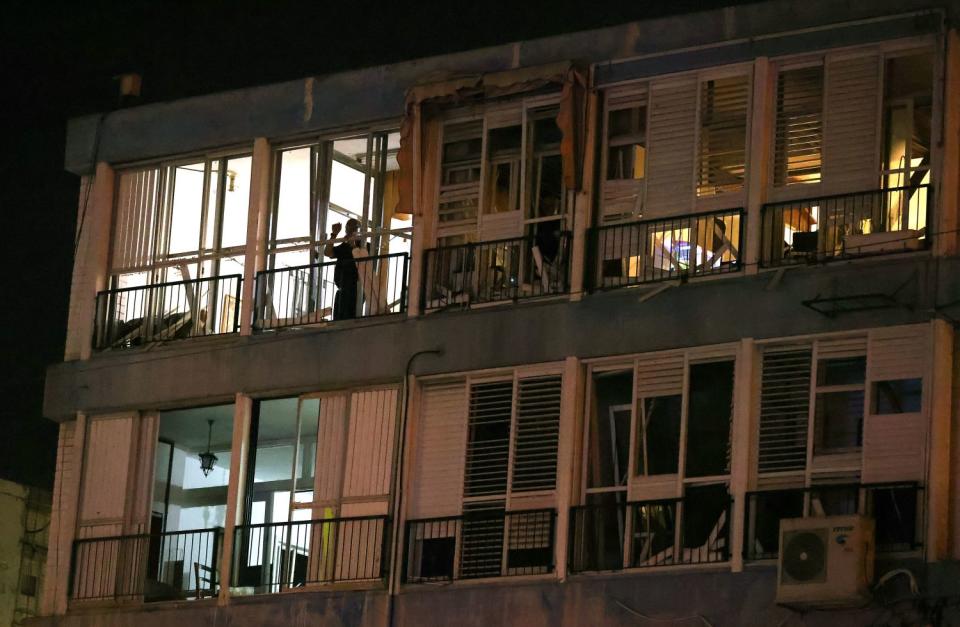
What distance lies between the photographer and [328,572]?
91.9ft

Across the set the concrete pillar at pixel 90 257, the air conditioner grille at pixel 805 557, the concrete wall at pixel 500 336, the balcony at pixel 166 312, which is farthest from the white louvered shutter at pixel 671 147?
the concrete pillar at pixel 90 257

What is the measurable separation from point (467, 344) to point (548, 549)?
2912 mm

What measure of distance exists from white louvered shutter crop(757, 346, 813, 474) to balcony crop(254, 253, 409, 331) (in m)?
5.32

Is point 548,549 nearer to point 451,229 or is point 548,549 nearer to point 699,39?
point 451,229

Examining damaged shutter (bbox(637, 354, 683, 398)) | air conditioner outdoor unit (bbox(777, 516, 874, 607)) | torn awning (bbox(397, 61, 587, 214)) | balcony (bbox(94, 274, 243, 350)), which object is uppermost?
torn awning (bbox(397, 61, 587, 214))

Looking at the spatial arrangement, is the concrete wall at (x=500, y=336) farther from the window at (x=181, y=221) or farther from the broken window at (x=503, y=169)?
the broken window at (x=503, y=169)

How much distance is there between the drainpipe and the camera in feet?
89.1

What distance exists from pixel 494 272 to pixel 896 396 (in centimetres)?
580

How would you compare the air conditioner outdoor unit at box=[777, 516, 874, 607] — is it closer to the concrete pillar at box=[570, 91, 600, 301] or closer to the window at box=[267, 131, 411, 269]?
the concrete pillar at box=[570, 91, 600, 301]

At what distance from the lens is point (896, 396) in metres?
24.8

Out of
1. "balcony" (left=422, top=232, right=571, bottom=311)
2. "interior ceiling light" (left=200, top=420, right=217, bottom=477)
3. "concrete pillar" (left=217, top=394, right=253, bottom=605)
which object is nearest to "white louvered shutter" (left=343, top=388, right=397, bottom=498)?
"balcony" (left=422, top=232, right=571, bottom=311)

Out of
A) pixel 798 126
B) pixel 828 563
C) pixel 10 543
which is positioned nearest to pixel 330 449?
pixel 798 126

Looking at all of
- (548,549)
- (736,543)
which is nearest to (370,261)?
(548,549)

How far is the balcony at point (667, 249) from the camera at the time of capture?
26500 millimetres
